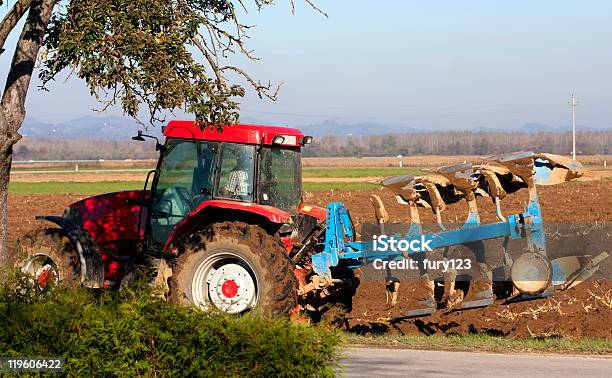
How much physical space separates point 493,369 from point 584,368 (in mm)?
870

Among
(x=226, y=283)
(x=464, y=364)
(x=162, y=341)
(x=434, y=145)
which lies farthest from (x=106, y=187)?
(x=434, y=145)

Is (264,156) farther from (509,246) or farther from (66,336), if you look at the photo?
(66,336)

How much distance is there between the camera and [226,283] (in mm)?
9930

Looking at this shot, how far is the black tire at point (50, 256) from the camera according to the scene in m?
10.5

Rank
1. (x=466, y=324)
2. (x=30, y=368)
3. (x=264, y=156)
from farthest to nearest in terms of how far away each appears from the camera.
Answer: (x=466, y=324)
(x=264, y=156)
(x=30, y=368)

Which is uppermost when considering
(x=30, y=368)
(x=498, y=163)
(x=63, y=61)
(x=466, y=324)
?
(x=63, y=61)

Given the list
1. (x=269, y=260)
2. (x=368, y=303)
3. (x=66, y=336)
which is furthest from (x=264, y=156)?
(x=66, y=336)

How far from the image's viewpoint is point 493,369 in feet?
29.1

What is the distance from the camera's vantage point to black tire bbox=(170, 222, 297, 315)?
961 centimetres

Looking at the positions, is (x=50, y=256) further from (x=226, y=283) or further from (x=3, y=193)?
(x=226, y=283)

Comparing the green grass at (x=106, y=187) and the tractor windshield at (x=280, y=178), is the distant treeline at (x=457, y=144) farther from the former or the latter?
the tractor windshield at (x=280, y=178)

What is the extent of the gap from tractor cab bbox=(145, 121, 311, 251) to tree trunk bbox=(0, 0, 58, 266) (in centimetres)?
168

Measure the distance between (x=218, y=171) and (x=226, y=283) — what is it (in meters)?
1.27

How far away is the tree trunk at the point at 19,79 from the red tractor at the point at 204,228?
117 cm
